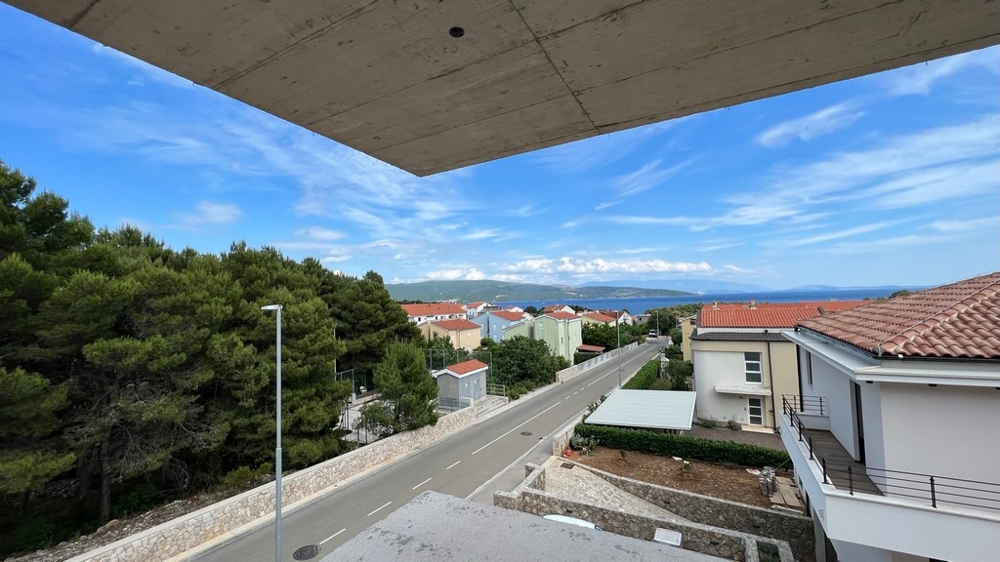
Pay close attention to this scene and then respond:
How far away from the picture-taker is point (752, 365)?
17.7m

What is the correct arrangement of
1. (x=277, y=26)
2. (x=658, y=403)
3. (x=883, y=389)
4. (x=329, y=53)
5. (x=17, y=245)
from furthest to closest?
(x=658, y=403) < (x=17, y=245) < (x=883, y=389) < (x=329, y=53) < (x=277, y=26)

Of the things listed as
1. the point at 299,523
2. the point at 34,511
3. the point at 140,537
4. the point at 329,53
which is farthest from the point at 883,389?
the point at 34,511

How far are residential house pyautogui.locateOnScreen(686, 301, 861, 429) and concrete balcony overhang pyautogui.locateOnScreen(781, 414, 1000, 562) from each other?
13468 millimetres

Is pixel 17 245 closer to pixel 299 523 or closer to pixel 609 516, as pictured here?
pixel 299 523

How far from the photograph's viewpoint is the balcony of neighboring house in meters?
4.61

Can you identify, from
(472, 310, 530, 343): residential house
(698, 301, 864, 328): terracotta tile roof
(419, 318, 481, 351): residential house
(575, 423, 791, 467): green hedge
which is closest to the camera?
(575, 423, 791, 467): green hedge

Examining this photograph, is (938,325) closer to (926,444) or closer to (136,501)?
(926,444)

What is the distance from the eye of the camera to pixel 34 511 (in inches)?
417

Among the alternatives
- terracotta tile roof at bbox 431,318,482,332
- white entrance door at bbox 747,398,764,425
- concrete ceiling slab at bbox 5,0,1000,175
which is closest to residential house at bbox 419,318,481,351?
terracotta tile roof at bbox 431,318,482,332

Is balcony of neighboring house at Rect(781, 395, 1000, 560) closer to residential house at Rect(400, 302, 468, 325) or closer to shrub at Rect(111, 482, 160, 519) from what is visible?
shrub at Rect(111, 482, 160, 519)

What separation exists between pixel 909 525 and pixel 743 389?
13730 millimetres

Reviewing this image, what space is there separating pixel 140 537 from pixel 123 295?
17.9ft

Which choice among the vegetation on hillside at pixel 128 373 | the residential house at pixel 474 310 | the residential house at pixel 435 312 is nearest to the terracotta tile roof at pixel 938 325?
the vegetation on hillside at pixel 128 373

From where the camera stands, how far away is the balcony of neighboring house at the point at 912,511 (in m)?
4.61
